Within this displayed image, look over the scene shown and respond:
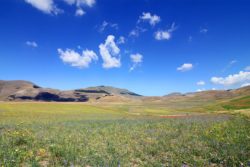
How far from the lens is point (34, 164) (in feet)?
26.8

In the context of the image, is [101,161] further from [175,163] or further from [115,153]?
[175,163]

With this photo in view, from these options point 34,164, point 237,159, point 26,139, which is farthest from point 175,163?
point 26,139

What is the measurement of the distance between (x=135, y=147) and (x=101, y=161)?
401 centimetres

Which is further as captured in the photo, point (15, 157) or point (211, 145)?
point (211, 145)

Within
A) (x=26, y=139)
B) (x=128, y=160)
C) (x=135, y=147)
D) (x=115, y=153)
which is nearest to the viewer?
(x=128, y=160)

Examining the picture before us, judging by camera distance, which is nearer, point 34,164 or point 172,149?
point 34,164

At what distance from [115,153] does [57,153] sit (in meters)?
2.52

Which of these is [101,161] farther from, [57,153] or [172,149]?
[172,149]

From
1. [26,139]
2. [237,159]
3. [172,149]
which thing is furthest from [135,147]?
[26,139]

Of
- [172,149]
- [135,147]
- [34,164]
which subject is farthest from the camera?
[135,147]

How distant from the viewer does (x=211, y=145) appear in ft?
41.0

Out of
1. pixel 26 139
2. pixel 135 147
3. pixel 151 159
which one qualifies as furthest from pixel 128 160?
pixel 26 139

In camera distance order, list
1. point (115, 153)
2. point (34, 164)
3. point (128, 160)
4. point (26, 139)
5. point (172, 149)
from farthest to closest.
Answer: point (26, 139) → point (172, 149) → point (115, 153) → point (128, 160) → point (34, 164)

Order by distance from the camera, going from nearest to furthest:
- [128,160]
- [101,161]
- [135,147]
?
[101,161], [128,160], [135,147]
